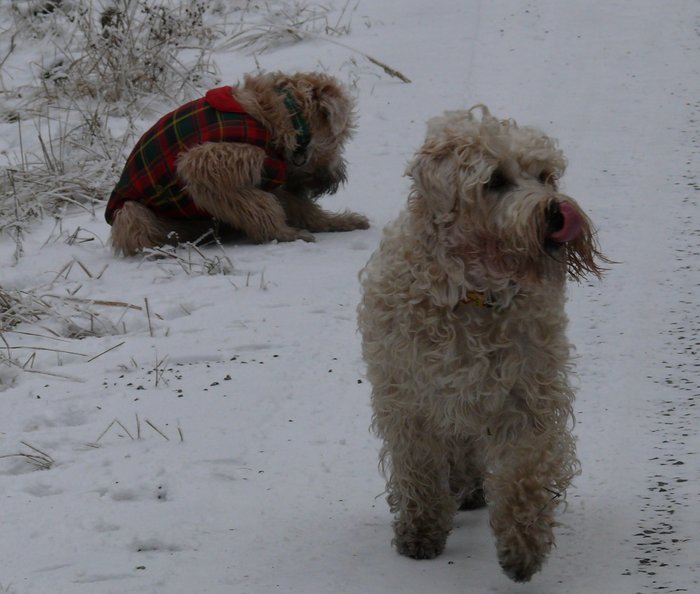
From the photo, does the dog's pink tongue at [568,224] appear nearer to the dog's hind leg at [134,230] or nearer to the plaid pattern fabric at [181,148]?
the plaid pattern fabric at [181,148]

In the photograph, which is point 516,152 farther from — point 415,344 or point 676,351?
point 676,351

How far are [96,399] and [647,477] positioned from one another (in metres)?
2.36

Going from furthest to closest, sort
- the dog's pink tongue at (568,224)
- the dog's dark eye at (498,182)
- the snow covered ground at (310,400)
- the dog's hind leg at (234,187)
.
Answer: the dog's hind leg at (234,187), the snow covered ground at (310,400), the dog's dark eye at (498,182), the dog's pink tongue at (568,224)

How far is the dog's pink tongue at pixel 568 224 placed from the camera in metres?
3.51

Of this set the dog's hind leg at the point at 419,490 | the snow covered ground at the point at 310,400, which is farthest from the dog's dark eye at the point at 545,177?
the snow covered ground at the point at 310,400

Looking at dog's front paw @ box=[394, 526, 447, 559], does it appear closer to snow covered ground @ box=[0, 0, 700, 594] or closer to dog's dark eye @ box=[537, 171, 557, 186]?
snow covered ground @ box=[0, 0, 700, 594]

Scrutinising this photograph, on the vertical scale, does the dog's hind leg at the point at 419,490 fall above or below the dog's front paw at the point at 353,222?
above

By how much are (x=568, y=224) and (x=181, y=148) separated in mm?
4074

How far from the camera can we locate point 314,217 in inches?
295

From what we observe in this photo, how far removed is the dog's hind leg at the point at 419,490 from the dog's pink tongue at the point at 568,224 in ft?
2.69

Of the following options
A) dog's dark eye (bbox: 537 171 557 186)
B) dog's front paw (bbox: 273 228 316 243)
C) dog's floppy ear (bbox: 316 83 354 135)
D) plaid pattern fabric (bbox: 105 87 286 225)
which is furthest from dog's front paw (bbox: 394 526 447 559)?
dog's floppy ear (bbox: 316 83 354 135)

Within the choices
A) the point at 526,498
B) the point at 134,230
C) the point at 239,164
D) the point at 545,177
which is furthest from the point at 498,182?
the point at 134,230

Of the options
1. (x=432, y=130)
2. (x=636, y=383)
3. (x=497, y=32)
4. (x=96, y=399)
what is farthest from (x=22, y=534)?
(x=497, y=32)

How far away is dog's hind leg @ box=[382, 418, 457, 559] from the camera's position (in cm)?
399
